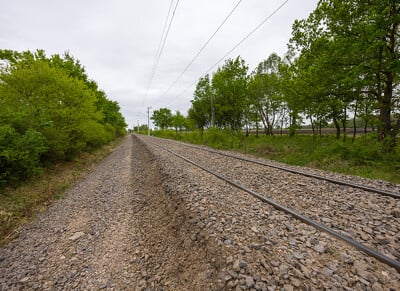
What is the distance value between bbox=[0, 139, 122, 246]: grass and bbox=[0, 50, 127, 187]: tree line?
0.57m

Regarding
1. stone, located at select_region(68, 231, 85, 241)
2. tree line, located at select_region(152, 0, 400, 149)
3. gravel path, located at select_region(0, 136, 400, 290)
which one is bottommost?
stone, located at select_region(68, 231, 85, 241)

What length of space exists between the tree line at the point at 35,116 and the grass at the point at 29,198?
0.57 metres

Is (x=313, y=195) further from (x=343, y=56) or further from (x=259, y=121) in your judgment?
(x=259, y=121)

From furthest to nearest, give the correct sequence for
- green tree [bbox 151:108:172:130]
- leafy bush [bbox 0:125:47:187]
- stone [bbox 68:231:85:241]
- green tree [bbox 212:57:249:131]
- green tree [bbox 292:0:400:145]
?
green tree [bbox 151:108:172:130] → green tree [bbox 212:57:249:131] → green tree [bbox 292:0:400:145] → leafy bush [bbox 0:125:47:187] → stone [bbox 68:231:85:241]

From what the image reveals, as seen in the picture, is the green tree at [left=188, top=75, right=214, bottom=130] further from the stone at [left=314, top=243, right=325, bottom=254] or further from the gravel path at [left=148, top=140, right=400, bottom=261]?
the stone at [left=314, top=243, right=325, bottom=254]

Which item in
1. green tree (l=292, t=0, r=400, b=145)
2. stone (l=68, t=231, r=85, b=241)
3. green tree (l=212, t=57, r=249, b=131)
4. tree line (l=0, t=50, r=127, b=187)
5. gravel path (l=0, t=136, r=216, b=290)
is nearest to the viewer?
gravel path (l=0, t=136, r=216, b=290)

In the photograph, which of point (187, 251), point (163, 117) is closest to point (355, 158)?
point (187, 251)

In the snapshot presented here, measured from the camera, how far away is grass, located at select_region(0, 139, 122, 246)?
5.02 metres

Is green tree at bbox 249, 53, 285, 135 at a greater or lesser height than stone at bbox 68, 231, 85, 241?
greater

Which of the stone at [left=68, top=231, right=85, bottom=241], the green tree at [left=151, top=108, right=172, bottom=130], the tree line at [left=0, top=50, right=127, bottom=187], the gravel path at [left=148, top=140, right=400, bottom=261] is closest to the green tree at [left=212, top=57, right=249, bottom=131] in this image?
the tree line at [left=0, top=50, right=127, bottom=187]

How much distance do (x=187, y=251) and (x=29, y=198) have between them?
24.2 ft

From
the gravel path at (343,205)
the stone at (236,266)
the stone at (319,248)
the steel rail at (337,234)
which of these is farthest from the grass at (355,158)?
the stone at (236,266)

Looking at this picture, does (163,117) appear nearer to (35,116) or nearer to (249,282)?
(35,116)

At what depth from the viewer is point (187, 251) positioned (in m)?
3.14
